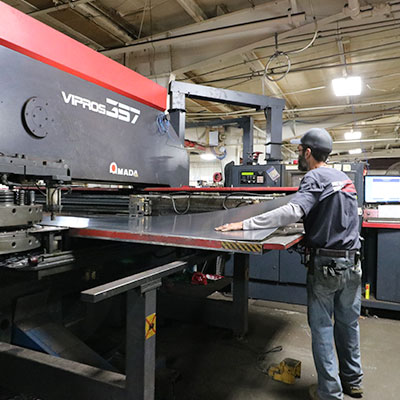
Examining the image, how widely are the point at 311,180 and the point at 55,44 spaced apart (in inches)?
50.2

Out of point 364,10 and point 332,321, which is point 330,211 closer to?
point 332,321

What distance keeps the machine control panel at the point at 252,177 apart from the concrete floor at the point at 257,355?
117 centimetres

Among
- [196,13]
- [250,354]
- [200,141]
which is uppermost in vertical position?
[196,13]

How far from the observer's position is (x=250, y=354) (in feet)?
7.30

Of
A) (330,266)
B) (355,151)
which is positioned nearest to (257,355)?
(330,266)

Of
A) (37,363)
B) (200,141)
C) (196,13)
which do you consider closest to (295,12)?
(196,13)

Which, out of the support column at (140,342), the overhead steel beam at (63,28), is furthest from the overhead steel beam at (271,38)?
the support column at (140,342)

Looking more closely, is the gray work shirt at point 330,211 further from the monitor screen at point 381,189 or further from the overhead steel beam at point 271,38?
the overhead steel beam at point 271,38

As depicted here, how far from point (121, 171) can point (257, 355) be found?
1482mm

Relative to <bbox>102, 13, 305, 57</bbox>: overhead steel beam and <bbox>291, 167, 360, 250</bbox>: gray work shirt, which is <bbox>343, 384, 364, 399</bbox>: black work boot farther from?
<bbox>102, 13, 305, 57</bbox>: overhead steel beam

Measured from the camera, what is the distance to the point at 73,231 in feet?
4.40

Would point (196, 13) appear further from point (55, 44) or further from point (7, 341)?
point (7, 341)

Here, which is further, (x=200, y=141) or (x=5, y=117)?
(x=200, y=141)

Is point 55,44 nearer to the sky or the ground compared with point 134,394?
nearer to the sky
